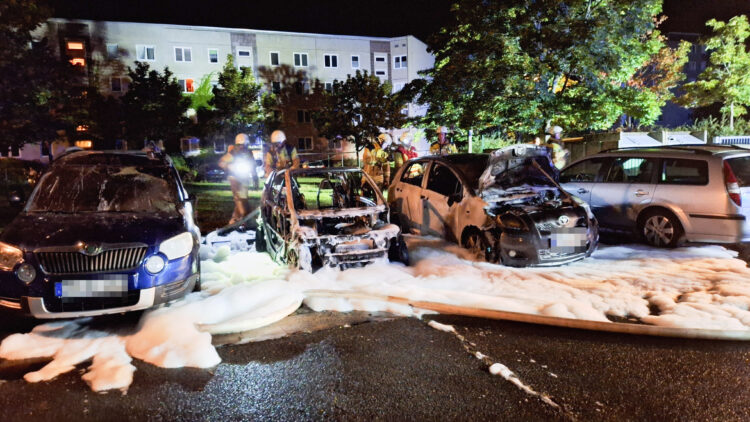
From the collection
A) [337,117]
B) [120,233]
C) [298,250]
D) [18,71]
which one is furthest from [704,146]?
[337,117]

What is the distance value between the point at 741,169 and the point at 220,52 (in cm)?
4046

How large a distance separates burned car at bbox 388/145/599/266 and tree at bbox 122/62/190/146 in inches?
1130

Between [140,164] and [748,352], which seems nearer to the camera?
[748,352]

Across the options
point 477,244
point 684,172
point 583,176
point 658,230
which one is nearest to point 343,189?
point 477,244

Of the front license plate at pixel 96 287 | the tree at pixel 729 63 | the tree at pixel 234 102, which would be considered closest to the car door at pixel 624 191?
the front license plate at pixel 96 287

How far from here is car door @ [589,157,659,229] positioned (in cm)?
802

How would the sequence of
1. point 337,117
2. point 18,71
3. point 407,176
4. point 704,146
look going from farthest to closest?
1. point 337,117
2. point 18,71
3. point 407,176
4. point 704,146

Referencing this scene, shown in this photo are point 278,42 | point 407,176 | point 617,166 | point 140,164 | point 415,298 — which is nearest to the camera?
point 415,298

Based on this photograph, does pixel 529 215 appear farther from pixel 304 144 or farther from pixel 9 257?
pixel 304 144

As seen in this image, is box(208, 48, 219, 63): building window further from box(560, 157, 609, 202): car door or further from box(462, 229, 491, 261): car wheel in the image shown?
box(462, 229, 491, 261): car wheel

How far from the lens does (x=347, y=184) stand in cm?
812

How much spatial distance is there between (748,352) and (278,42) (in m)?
42.9

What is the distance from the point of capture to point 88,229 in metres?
4.71

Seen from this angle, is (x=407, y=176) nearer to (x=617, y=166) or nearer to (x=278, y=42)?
(x=617, y=166)
